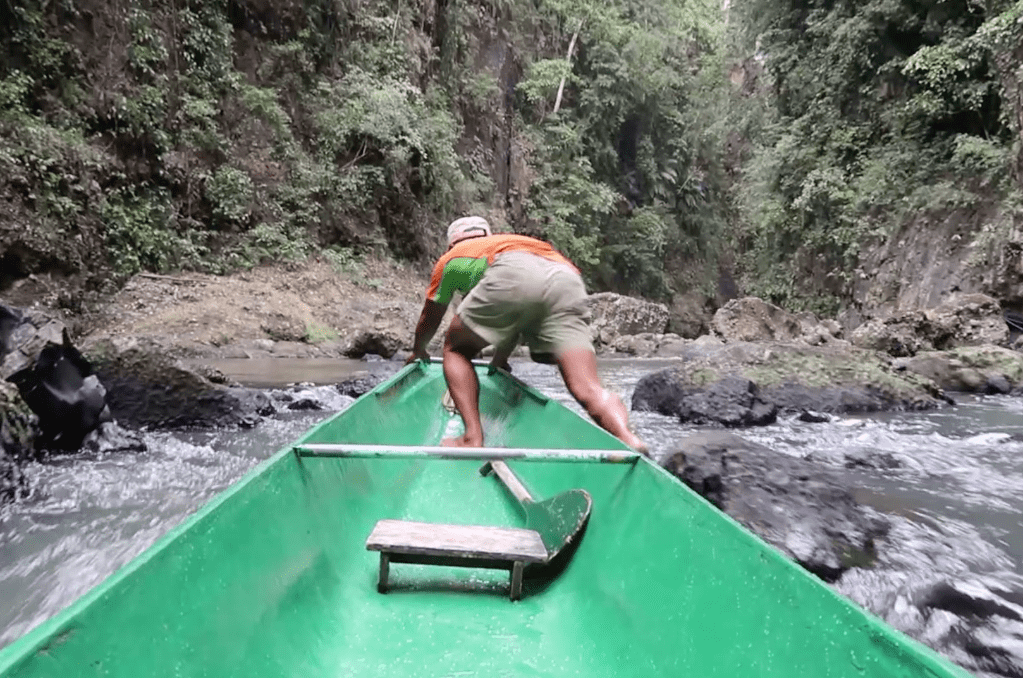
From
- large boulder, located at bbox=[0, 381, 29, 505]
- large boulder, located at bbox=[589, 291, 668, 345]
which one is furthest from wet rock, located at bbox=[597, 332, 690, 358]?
large boulder, located at bbox=[0, 381, 29, 505]

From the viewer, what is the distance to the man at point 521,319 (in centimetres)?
303

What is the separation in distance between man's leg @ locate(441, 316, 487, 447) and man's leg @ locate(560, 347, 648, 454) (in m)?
0.48

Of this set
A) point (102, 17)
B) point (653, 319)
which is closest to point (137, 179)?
point (102, 17)

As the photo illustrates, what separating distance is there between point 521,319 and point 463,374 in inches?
17.2

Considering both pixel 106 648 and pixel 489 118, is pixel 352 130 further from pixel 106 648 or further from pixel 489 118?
pixel 106 648

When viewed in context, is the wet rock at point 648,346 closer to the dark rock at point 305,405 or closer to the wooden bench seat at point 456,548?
the dark rock at point 305,405

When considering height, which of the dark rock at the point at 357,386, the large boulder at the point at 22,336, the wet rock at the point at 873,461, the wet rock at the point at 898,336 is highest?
the large boulder at the point at 22,336

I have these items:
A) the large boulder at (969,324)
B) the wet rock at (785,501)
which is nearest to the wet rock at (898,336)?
the large boulder at (969,324)

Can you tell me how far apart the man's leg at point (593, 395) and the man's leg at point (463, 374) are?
0.48 metres

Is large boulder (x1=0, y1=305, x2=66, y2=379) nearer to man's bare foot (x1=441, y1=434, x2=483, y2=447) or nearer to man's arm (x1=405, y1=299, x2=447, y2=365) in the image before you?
man's arm (x1=405, y1=299, x2=447, y2=365)

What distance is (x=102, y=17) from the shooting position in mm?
10648

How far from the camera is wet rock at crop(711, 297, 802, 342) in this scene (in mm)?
16250

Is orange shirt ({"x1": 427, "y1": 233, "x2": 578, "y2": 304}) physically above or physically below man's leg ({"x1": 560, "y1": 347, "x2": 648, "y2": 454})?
above

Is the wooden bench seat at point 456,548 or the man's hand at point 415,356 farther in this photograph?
the man's hand at point 415,356
